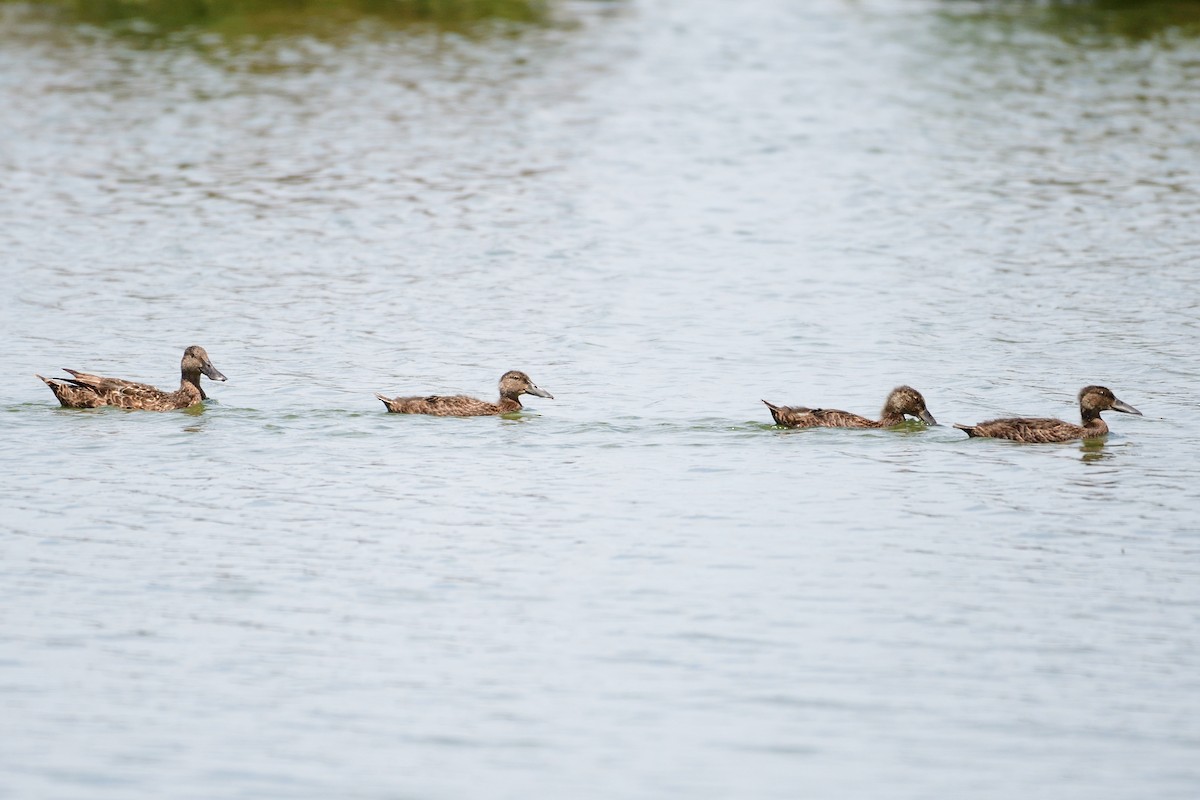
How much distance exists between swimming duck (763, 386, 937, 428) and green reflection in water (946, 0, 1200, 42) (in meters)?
27.8

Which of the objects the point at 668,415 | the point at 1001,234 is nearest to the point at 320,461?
the point at 668,415

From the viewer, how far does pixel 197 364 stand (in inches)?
656

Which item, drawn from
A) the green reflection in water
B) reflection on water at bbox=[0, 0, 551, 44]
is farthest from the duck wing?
reflection on water at bbox=[0, 0, 551, 44]

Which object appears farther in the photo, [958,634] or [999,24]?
[999,24]

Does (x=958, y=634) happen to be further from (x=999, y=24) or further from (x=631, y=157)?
(x=999, y=24)

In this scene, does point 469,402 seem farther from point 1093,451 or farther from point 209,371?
point 1093,451

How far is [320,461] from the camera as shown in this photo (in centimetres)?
1480

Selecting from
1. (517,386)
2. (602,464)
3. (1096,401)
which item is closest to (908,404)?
(1096,401)

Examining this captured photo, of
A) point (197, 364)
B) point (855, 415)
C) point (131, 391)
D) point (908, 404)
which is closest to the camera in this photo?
point (908, 404)

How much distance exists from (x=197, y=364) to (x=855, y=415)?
233 inches

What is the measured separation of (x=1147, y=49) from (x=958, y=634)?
31347 mm

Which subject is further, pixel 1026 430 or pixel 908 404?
pixel 908 404

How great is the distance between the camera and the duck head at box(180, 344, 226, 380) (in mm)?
16609

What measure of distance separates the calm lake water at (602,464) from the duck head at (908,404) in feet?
0.65
